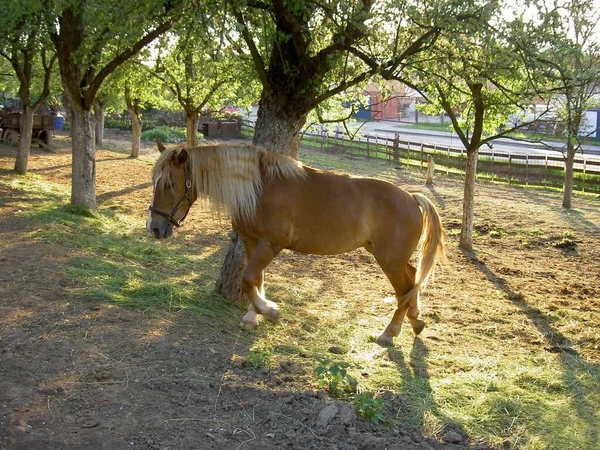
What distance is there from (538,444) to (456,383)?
1121 millimetres

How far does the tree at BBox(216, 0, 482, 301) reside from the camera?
604 cm

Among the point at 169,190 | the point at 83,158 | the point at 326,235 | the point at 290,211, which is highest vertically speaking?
the point at 83,158

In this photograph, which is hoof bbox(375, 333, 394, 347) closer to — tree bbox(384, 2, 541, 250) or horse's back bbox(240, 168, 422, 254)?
horse's back bbox(240, 168, 422, 254)

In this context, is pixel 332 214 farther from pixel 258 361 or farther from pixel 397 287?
pixel 258 361

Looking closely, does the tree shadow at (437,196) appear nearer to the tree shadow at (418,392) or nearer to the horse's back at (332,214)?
the horse's back at (332,214)

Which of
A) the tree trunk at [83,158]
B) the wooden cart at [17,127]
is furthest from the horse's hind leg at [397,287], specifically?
the wooden cart at [17,127]

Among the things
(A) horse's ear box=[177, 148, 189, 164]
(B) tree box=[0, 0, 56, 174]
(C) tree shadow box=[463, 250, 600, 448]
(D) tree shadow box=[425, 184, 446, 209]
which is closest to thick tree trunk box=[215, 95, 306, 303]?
(A) horse's ear box=[177, 148, 189, 164]

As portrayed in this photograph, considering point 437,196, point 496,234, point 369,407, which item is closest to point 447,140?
point 437,196

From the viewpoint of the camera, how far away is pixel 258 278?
5957 mm

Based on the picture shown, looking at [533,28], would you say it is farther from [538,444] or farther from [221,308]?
[221,308]

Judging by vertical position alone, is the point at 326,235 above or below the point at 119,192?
above

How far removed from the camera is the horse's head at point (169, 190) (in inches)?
219

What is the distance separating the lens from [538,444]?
430 cm

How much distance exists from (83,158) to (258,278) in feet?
25.3
